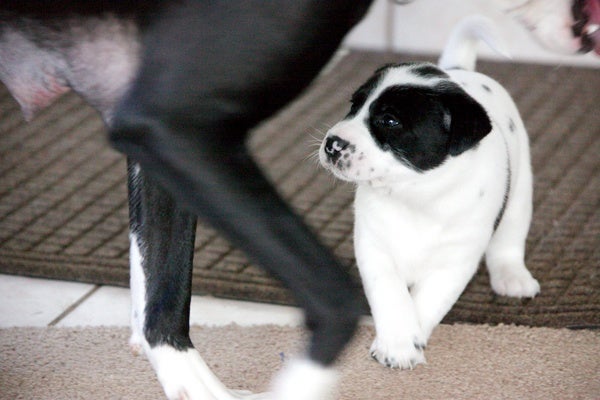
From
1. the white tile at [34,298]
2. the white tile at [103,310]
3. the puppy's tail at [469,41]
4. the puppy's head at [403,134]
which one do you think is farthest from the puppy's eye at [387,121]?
the white tile at [34,298]

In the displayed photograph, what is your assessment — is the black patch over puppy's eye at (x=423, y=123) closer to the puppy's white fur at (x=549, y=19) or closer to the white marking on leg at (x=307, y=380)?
the puppy's white fur at (x=549, y=19)

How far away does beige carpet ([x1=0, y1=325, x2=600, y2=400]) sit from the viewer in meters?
1.58

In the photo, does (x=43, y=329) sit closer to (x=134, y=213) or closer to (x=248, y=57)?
(x=134, y=213)

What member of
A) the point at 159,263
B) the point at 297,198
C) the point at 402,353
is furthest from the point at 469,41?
the point at 159,263

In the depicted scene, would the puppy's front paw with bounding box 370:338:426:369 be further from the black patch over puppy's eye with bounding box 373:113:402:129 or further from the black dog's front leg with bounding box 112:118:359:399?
the black dog's front leg with bounding box 112:118:359:399

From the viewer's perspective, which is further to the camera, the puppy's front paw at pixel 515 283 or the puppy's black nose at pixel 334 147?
the puppy's front paw at pixel 515 283

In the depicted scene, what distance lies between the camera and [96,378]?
1634 millimetres

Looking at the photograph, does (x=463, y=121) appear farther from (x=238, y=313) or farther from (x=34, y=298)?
(x=34, y=298)

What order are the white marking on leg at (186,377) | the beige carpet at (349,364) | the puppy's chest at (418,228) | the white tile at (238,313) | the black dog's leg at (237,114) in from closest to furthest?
the black dog's leg at (237,114) → the white marking on leg at (186,377) → the beige carpet at (349,364) → the puppy's chest at (418,228) → the white tile at (238,313)

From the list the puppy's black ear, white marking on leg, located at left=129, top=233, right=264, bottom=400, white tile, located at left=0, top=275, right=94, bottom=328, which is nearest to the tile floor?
white tile, located at left=0, top=275, right=94, bottom=328

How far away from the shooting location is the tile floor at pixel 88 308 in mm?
1861

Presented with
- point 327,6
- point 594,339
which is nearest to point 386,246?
point 594,339

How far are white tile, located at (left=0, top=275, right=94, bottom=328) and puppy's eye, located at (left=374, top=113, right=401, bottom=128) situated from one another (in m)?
0.73

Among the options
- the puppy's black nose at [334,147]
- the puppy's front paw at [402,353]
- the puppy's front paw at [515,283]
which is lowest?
the puppy's front paw at [515,283]
